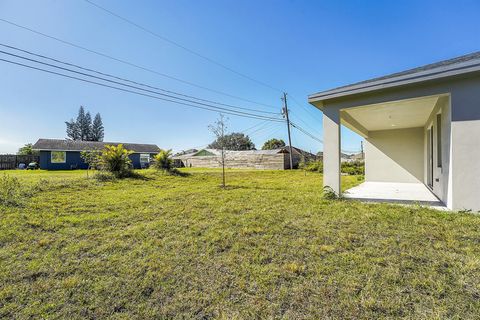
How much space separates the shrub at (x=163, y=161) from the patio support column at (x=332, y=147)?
9.61 metres

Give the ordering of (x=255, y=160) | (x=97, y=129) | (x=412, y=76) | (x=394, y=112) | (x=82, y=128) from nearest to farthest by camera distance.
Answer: (x=412, y=76) < (x=394, y=112) < (x=255, y=160) < (x=82, y=128) < (x=97, y=129)

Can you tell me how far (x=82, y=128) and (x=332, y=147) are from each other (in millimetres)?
54691

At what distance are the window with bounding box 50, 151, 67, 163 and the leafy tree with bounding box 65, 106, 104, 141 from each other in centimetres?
3172

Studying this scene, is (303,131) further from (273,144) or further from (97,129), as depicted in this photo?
(97,129)

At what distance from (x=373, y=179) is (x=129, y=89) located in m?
12.8

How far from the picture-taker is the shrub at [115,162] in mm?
10008

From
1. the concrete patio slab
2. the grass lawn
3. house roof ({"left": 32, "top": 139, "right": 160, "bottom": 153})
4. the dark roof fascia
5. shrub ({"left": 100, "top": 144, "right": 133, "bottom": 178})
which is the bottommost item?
the grass lawn

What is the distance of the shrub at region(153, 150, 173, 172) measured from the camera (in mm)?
12789

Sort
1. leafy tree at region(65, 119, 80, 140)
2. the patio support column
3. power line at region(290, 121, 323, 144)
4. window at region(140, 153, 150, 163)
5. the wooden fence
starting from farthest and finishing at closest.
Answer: leafy tree at region(65, 119, 80, 140)
window at region(140, 153, 150, 163)
power line at region(290, 121, 323, 144)
the wooden fence
the patio support column

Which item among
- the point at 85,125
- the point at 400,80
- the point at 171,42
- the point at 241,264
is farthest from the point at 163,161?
the point at 85,125

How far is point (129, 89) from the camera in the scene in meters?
9.85

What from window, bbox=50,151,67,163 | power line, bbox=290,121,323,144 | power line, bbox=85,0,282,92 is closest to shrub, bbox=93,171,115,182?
power line, bbox=85,0,282,92

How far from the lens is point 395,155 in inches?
417

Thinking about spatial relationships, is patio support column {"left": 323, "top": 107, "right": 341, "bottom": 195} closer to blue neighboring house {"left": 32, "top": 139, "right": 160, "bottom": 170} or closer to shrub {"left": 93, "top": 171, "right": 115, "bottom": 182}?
shrub {"left": 93, "top": 171, "right": 115, "bottom": 182}
